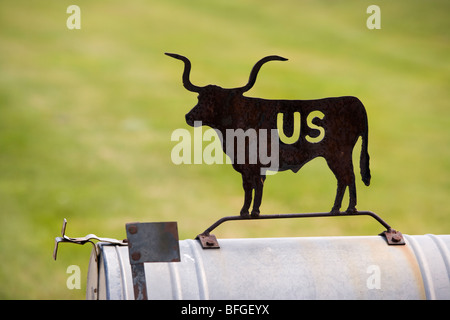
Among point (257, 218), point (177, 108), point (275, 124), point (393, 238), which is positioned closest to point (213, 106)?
point (275, 124)

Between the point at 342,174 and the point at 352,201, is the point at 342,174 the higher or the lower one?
the higher one

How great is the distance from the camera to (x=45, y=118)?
11.0 m

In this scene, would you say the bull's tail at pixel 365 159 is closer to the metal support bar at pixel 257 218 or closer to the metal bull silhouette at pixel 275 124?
the metal bull silhouette at pixel 275 124

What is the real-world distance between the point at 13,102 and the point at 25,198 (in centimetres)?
255

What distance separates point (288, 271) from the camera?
3240mm

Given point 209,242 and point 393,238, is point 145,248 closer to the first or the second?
point 209,242

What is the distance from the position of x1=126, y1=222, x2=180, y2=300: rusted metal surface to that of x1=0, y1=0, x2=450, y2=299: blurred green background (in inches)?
198

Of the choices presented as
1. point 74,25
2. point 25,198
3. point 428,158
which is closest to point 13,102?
point 25,198

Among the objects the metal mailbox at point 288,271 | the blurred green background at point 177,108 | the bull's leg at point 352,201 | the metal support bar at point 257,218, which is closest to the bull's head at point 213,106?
the metal support bar at point 257,218

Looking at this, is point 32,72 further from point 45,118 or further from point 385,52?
point 385,52

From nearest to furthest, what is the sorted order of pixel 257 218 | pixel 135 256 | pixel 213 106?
pixel 135 256 < pixel 213 106 < pixel 257 218

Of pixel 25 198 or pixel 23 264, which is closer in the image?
pixel 23 264

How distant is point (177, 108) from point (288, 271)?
852 centimetres
